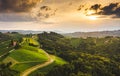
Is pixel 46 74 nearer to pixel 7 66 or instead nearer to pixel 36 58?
pixel 7 66

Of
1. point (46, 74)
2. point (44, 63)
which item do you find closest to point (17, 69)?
point (46, 74)

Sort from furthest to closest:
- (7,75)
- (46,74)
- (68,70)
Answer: (68,70), (46,74), (7,75)

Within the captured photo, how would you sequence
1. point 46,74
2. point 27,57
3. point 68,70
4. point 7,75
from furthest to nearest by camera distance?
1. point 27,57
2. point 68,70
3. point 46,74
4. point 7,75

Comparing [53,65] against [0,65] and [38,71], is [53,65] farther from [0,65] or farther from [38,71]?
[0,65]

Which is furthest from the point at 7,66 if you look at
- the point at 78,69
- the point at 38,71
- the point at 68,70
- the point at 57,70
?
the point at 78,69

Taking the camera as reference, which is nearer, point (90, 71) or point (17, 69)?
point (17, 69)

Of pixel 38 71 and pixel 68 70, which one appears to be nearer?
pixel 38 71

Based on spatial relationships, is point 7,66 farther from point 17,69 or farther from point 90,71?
point 90,71

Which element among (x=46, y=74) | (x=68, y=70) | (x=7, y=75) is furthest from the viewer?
(x=68, y=70)

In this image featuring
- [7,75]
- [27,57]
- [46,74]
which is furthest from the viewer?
[27,57]
